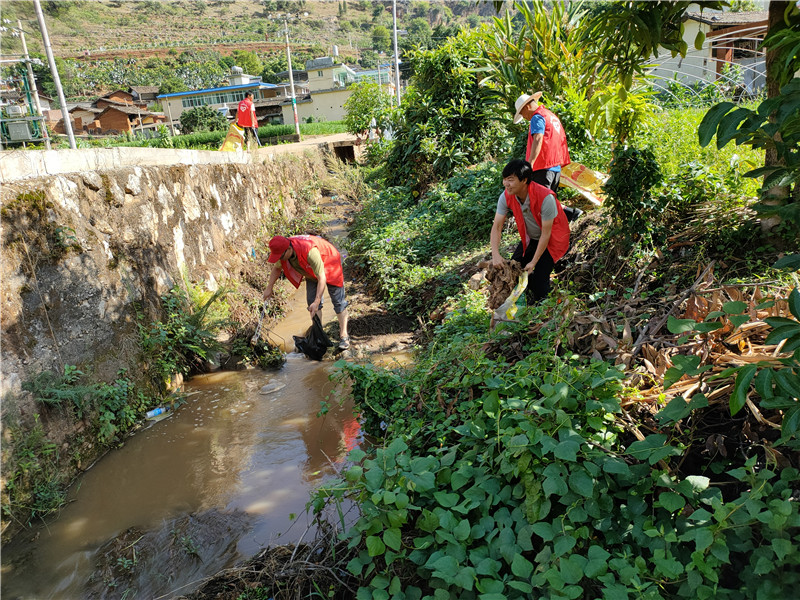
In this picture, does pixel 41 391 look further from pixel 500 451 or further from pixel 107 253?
pixel 500 451

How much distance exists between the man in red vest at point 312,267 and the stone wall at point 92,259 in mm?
1289

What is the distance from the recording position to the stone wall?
369 centimetres

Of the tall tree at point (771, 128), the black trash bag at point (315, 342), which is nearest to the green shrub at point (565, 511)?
the tall tree at point (771, 128)

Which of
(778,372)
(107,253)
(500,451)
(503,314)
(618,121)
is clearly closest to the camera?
(778,372)

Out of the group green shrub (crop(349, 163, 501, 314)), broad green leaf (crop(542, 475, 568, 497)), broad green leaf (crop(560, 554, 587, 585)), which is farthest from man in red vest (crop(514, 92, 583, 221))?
broad green leaf (crop(560, 554, 587, 585))

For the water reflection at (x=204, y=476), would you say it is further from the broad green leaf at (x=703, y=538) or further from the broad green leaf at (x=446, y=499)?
the broad green leaf at (x=703, y=538)

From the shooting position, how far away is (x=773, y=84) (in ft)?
10.1

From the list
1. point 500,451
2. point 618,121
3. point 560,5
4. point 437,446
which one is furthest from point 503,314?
point 560,5

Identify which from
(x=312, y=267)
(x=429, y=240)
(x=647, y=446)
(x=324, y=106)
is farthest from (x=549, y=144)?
(x=324, y=106)

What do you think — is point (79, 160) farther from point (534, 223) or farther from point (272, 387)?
point (534, 223)

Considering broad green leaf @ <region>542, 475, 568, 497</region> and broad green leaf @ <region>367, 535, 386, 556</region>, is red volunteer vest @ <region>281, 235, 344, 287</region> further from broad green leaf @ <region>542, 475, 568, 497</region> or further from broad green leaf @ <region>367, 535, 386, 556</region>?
broad green leaf @ <region>542, 475, 568, 497</region>

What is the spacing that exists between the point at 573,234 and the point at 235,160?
6132 millimetres

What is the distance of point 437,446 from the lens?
2879 millimetres

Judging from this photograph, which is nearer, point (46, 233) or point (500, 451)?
point (500, 451)
